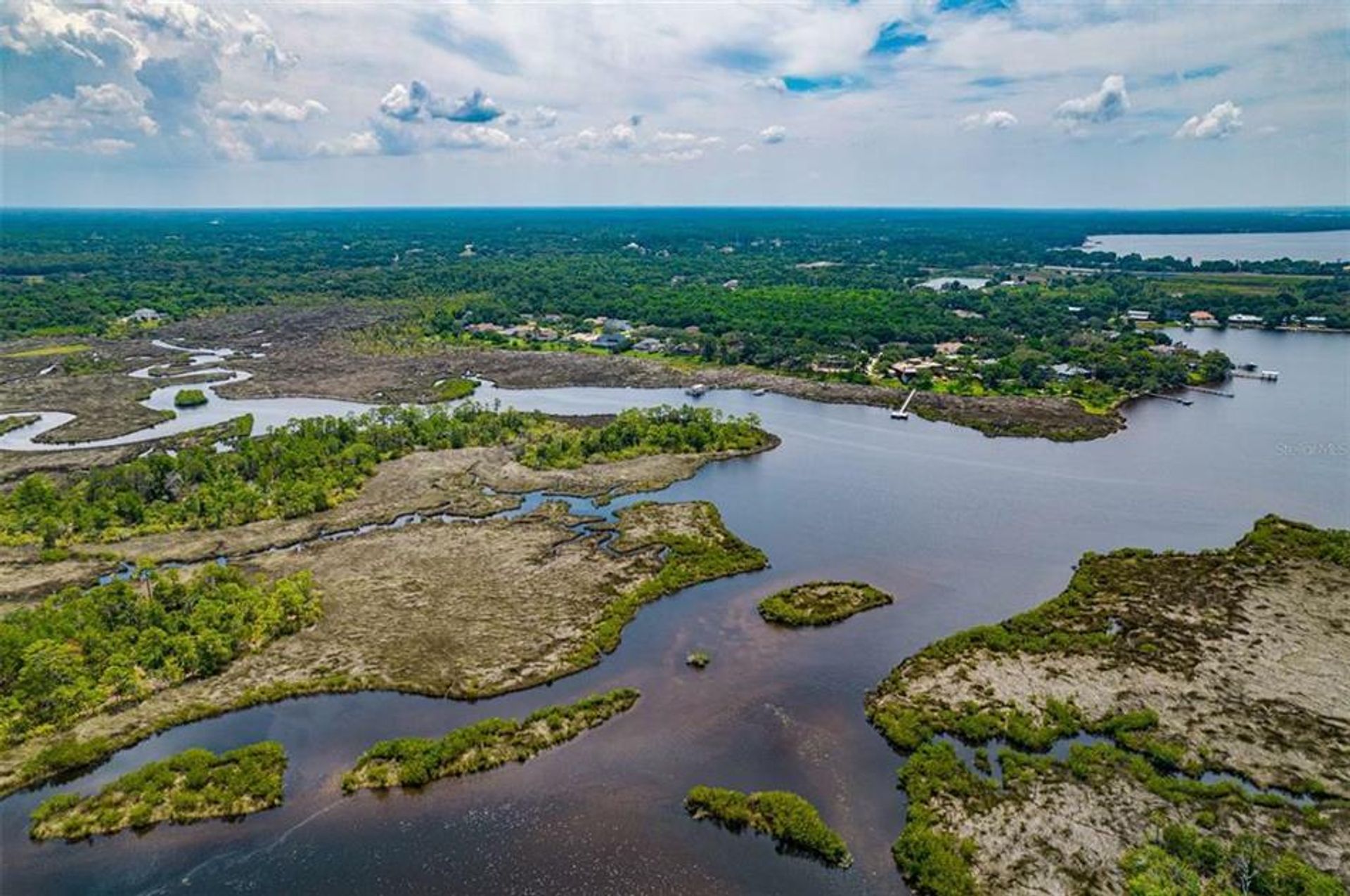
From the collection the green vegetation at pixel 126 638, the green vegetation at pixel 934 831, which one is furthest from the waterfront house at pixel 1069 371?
the green vegetation at pixel 126 638

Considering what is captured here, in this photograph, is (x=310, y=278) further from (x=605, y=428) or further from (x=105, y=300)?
(x=605, y=428)

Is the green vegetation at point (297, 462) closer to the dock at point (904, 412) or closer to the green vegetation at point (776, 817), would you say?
the dock at point (904, 412)

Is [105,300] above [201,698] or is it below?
above

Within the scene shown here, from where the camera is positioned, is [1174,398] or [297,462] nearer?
[297,462]

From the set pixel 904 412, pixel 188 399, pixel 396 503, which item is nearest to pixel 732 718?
pixel 396 503

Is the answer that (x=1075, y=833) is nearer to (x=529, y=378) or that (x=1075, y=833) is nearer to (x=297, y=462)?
(x=297, y=462)

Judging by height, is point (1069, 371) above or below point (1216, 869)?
above

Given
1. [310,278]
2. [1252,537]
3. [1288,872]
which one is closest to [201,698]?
[1288,872]

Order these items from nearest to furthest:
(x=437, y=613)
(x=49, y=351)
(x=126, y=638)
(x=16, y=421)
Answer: (x=126, y=638) < (x=437, y=613) < (x=16, y=421) < (x=49, y=351)
